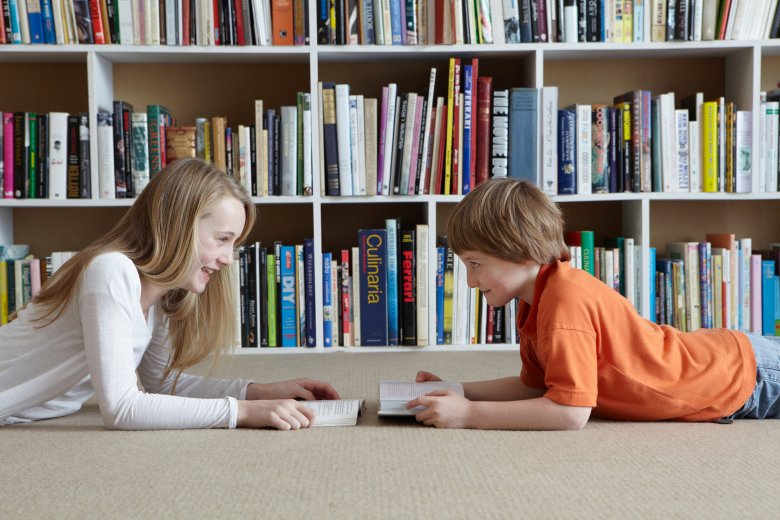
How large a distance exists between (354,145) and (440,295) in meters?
0.49

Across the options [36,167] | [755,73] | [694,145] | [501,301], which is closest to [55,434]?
[501,301]

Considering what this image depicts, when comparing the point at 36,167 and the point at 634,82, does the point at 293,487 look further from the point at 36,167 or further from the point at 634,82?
the point at 634,82

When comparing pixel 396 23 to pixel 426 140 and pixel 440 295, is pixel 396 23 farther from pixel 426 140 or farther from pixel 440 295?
pixel 440 295

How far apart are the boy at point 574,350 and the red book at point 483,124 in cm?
85

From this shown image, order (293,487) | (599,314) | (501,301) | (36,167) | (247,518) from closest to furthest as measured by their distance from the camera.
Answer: (247,518) < (293,487) < (599,314) < (501,301) < (36,167)

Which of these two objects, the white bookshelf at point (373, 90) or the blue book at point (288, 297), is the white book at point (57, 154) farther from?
the blue book at point (288, 297)

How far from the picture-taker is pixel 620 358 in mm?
1335

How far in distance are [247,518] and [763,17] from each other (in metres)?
2.08

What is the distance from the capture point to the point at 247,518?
3.04ft

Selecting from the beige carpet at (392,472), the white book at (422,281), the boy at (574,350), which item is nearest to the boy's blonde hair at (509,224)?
the boy at (574,350)

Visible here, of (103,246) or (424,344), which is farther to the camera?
(424,344)

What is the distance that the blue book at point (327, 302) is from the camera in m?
2.32

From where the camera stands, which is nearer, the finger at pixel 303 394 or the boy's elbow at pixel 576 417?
the boy's elbow at pixel 576 417

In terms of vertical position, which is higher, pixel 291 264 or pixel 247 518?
pixel 291 264
